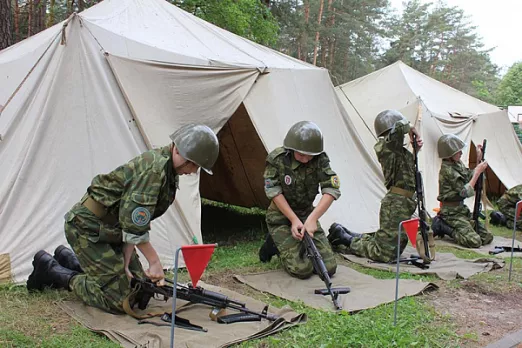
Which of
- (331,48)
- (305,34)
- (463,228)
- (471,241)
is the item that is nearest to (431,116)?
(463,228)

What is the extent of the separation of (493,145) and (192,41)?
668 centimetres

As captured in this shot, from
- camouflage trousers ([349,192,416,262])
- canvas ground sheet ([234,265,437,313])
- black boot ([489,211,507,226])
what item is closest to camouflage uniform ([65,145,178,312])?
canvas ground sheet ([234,265,437,313])

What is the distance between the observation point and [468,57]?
102ft

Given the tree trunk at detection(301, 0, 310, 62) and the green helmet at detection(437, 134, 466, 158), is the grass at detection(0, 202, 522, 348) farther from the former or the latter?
the tree trunk at detection(301, 0, 310, 62)

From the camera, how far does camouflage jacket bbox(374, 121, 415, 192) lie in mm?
5051

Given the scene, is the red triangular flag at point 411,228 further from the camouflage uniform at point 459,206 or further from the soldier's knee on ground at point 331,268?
the camouflage uniform at point 459,206

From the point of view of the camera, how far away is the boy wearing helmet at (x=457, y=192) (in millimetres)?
6148

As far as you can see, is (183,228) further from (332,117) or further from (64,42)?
(332,117)

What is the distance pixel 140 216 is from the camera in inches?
114

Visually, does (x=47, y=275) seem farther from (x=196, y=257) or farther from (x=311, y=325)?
(x=311, y=325)

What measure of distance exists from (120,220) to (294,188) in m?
2.03

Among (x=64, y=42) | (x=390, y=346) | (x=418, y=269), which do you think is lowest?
(x=418, y=269)

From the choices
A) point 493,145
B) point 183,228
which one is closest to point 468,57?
point 493,145

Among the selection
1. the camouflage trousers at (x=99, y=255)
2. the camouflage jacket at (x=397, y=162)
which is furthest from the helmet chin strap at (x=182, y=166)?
the camouflage jacket at (x=397, y=162)
